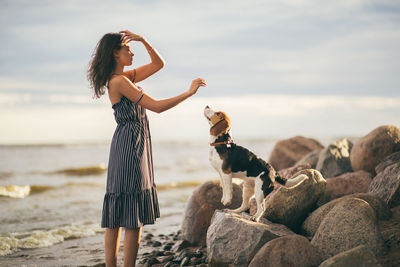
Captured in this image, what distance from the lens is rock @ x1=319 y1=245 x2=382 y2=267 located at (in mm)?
3400

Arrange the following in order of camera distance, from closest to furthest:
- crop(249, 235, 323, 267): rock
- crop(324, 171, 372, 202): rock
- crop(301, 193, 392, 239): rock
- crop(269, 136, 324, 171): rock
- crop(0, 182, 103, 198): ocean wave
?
crop(249, 235, 323, 267): rock
crop(301, 193, 392, 239): rock
crop(324, 171, 372, 202): rock
crop(269, 136, 324, 171): rock
crop(0, 182, 103, 198): ocean wave

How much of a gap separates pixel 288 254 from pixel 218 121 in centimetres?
146

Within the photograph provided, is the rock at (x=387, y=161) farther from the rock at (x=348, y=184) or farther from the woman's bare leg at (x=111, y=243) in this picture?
the woman's bare leg at (x=111, y=243)

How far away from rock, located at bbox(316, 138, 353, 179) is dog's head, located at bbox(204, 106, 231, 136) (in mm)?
4339

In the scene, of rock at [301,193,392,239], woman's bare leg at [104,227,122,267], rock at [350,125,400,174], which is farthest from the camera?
rock at [350,125,400,174]

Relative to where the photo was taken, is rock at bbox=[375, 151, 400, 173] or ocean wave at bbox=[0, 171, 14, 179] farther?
Result: ocean wave at bbox=[0, 171, 14, 179]

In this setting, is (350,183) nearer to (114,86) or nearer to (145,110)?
(145,110)

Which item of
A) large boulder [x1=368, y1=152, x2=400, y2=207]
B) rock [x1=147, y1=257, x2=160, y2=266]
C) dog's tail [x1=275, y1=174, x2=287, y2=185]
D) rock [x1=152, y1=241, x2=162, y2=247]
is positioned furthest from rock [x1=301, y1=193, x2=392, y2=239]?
rock [x1=152, y1=241, x2=162, y2=247]

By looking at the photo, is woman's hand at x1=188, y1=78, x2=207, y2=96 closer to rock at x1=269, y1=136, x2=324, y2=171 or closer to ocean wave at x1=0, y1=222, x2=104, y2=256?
ocean wave at x1=0, y1=222, x2=104, y2=256

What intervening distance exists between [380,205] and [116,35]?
12.2ft

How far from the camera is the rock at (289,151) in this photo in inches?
386

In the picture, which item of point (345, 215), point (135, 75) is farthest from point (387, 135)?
point (135, 75)

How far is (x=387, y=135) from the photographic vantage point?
23.0 ft

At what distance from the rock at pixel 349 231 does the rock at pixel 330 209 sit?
0.62m
